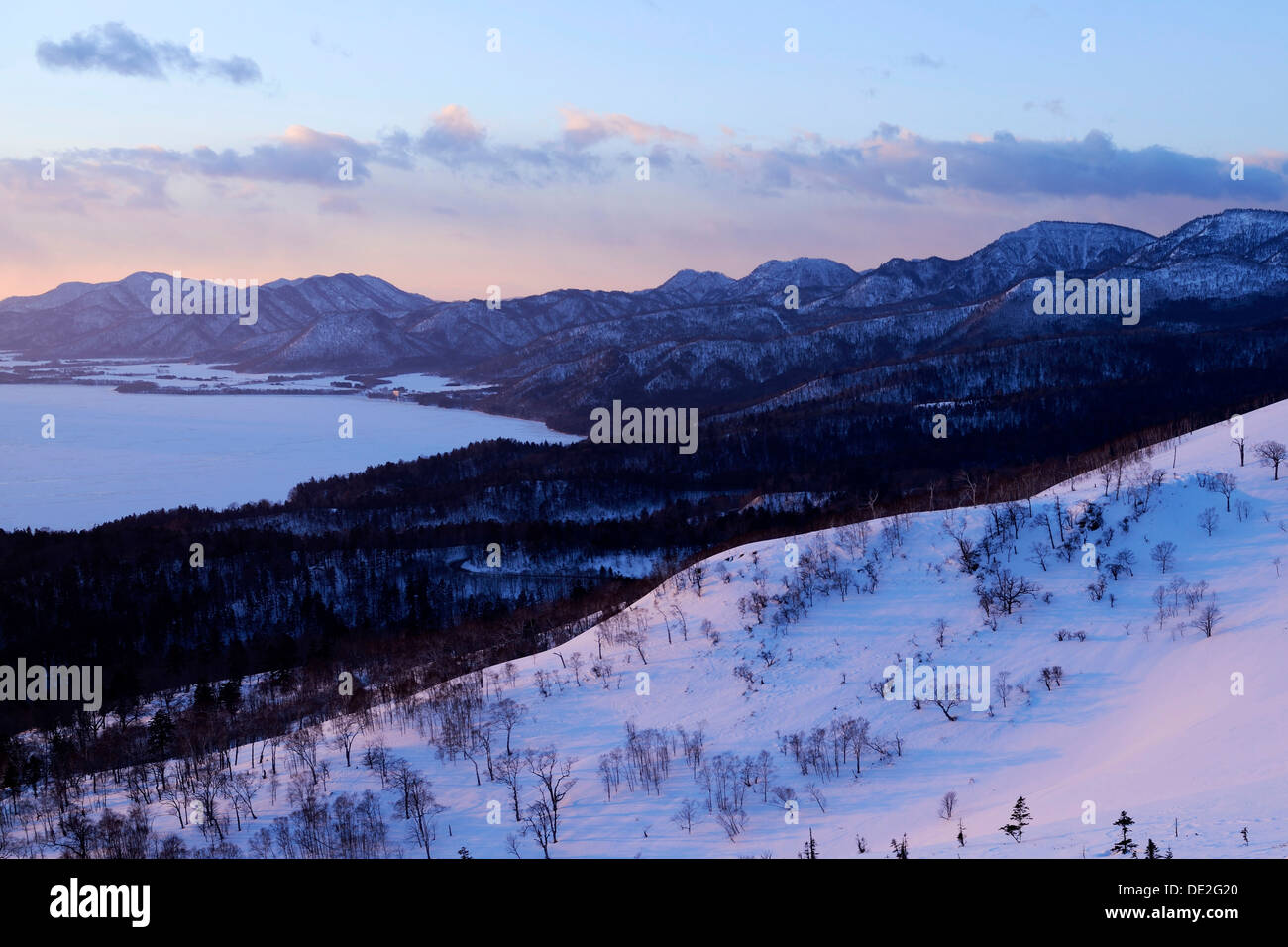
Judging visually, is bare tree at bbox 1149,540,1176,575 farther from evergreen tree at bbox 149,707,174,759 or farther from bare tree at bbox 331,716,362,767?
evergreen tree at bbox 149,707,174,759

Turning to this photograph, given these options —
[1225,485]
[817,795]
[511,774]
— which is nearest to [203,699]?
[511,774]

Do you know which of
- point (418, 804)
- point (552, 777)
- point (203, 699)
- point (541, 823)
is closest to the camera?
point (541, 823)

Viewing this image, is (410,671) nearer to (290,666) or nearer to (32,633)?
(290,666)

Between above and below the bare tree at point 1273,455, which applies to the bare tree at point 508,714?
below

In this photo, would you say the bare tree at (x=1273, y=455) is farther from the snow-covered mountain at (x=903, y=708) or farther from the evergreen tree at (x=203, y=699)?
the evergreen tree at (x=203, y=699)

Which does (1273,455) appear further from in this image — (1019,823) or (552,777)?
(552,777)

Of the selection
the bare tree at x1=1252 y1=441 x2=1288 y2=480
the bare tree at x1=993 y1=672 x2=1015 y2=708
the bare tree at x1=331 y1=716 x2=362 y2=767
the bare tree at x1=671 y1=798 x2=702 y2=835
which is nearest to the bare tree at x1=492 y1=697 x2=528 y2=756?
the bare tree at x1=331 y1=716 x2=362 y2=767

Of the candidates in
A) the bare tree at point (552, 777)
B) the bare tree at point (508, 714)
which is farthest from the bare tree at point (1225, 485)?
the bare tree at point (508, 714)
